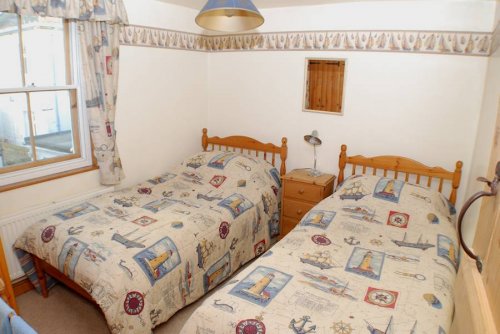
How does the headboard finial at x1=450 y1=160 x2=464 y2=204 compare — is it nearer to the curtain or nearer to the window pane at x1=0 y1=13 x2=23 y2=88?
the curtain

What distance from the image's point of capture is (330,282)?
6.01ft

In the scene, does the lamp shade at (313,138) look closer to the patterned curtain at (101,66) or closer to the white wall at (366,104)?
the white wall at (366,104)

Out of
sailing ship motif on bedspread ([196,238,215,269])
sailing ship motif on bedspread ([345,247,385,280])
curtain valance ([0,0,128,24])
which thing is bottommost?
sailing ship motif on bedspread ([196,238,215,269])

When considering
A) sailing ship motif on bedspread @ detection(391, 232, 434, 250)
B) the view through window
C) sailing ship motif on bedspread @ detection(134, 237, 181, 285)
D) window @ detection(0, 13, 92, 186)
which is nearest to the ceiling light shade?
window @ detection(0, 13, 92, 186)

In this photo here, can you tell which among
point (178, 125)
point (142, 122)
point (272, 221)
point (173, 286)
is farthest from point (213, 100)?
point (173, 286)

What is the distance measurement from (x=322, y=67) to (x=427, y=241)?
183 centimetres

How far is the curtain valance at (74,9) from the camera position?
2.24 metres

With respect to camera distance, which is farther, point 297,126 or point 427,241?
point 297,126

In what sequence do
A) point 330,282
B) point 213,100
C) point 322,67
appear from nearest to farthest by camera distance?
point 330,282 → point 322,67 → point 213,100

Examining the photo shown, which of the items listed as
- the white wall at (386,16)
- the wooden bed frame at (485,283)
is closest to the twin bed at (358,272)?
the wooden bed frame at (485,283)

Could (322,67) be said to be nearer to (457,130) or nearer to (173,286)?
(457,130)

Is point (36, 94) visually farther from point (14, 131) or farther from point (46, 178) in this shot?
point (46, 178)

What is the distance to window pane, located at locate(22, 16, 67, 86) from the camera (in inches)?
99.7

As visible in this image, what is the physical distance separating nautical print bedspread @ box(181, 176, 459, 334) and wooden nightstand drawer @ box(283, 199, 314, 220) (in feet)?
1.65
